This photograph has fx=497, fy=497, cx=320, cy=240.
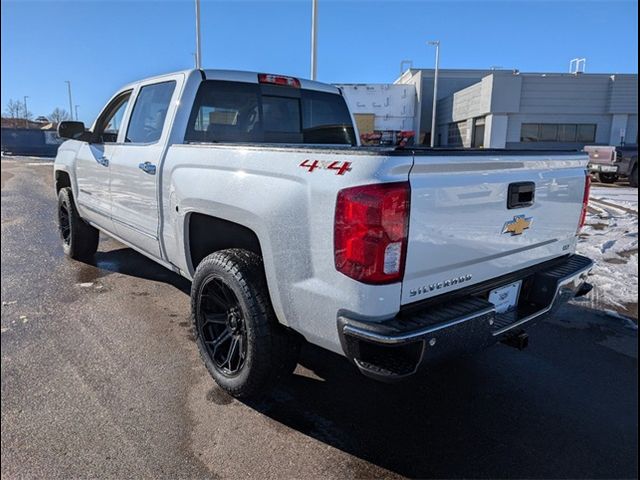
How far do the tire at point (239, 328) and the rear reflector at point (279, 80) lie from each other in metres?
1.86

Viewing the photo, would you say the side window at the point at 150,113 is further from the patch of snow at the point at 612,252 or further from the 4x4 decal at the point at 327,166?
the patch of snow at the point at 612,252

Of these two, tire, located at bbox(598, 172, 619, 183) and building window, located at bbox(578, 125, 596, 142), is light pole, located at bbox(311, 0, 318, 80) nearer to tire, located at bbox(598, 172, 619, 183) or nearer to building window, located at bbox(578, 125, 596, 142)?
tire, located at bbox(598, 172, 619, 183)

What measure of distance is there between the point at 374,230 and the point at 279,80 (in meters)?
2.61

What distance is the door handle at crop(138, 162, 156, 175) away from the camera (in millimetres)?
3807

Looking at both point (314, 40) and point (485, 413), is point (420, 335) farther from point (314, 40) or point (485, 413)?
point (314, 40)

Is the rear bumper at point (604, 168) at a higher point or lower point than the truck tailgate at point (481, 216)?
lower

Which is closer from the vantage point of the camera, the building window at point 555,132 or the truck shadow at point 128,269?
the truck shadow at point 128,269

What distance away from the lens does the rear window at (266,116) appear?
3.96 metres

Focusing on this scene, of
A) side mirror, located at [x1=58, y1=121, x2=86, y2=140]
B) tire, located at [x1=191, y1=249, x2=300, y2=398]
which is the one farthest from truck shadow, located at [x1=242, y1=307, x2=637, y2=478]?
side mirror, located at [x1=58, y1=121, x2=86, y2=140]

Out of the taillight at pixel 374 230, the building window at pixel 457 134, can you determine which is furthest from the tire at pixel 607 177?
the building window at pixel 457 134

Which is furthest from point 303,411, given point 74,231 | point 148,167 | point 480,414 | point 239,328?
point 74,231

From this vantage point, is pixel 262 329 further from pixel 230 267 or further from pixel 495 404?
pixel 495 404

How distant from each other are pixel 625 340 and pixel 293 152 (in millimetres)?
3376

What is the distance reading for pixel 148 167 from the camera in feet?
12.7
